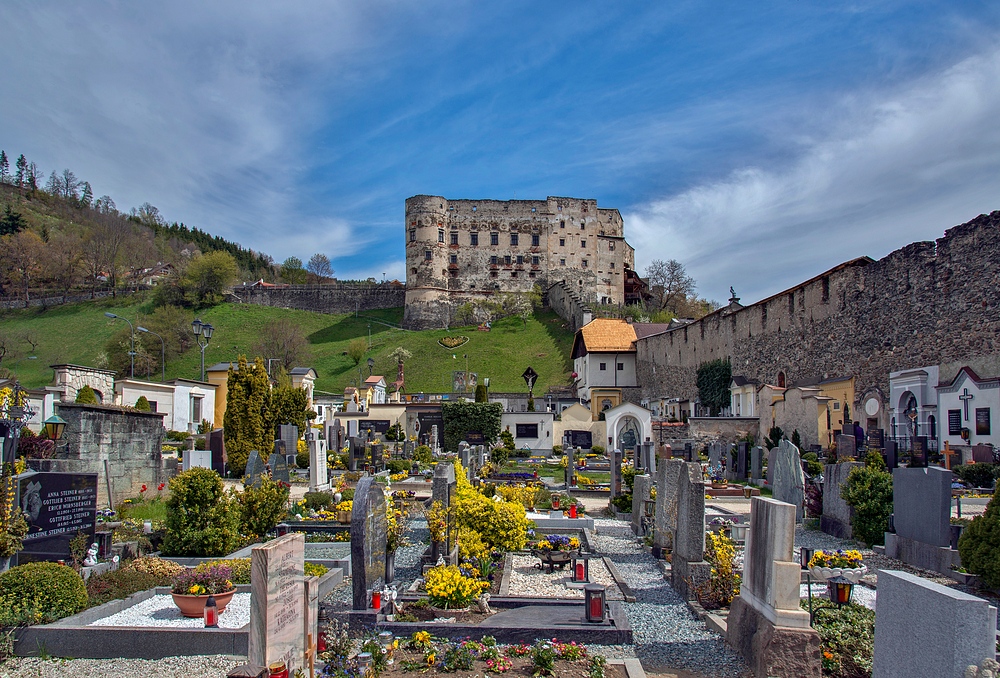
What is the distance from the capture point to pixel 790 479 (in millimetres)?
13422

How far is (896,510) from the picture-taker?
9.87 meters

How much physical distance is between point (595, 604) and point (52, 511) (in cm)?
675

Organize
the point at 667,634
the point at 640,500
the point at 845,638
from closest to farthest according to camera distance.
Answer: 1. the point at 845,638
2. the point at 667,634
3. the point at 640,500

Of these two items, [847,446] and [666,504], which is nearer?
[666,504]

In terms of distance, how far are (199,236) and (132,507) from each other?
107 metres

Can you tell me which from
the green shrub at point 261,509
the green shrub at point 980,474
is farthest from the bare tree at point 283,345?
the green shrub at point 980,474

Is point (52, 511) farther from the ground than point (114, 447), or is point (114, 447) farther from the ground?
point (114, 447)

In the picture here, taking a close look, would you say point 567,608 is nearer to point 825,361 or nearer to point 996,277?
point 996,277

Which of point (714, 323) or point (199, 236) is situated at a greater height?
point (199, 236)

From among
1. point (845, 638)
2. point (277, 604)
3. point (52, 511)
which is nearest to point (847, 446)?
point (845, 638)

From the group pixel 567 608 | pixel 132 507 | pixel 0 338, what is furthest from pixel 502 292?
pixel 567 608

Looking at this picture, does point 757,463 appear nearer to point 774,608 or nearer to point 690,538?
point 690,538

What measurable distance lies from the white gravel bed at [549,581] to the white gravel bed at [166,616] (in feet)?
10.2

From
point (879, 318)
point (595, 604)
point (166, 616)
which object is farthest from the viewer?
point (879, 318)
